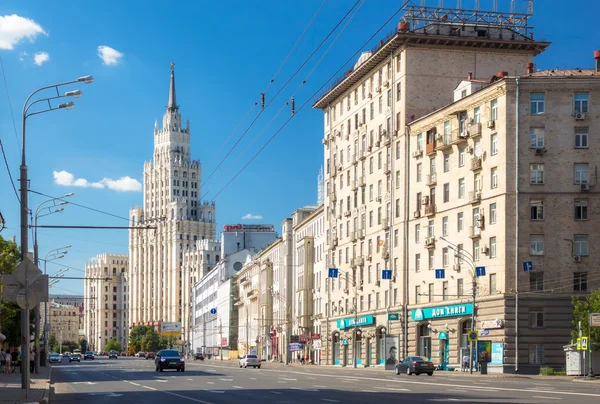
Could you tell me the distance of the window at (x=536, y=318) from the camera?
6525cm

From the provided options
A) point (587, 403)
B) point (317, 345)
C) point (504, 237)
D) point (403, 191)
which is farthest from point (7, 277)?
point (317, 345)

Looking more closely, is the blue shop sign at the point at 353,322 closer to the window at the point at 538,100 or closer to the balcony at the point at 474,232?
the balcony at the point at 474,232

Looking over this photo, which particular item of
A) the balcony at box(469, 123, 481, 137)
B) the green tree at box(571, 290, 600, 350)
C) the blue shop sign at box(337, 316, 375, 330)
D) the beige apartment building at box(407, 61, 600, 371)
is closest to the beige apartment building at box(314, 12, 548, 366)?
the blue shop sign at box(337, 316, 375, 330)

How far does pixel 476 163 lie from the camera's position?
230ft

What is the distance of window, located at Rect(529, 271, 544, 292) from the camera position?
65.6 m

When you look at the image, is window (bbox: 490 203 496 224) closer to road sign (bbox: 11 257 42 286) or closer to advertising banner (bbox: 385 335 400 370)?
advertising banner (bbox: 385 335 400 370)

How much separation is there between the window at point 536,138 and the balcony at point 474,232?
659 cm

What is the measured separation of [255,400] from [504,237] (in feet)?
128

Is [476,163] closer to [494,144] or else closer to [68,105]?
[494,144]

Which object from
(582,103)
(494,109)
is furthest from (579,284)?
(494,109)

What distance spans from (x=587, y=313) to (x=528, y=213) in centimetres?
890

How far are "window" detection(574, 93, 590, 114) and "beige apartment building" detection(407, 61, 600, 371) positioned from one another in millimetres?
64

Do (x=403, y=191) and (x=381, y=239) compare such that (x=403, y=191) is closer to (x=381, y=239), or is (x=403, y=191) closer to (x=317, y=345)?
(x=381, y=239)

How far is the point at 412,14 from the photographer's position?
82875 mm
